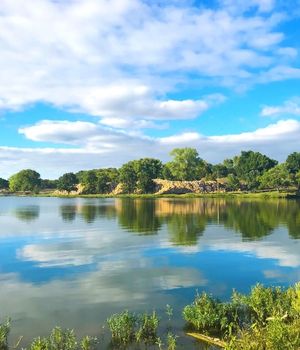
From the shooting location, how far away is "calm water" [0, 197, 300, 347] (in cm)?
2500

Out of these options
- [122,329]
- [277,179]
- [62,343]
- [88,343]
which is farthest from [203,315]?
[277,179]

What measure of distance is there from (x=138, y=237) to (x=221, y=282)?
84.9 feet

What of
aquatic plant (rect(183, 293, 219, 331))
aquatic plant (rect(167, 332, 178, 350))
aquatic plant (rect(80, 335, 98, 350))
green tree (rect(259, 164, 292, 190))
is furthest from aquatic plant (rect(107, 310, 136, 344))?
green tree (rect(259, 164, 292, 190))

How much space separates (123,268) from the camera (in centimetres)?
3669

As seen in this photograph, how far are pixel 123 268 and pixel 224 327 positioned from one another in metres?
17.0

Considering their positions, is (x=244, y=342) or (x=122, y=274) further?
A: (x=122, y=274)

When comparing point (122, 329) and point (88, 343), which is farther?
point (122, 329)

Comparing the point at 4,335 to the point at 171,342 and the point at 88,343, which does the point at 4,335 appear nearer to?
the point at 88,343

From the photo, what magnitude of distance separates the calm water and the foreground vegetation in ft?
4.36

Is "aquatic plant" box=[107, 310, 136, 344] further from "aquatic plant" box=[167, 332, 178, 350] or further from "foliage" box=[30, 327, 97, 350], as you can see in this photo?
"aquatic plant" box=[167, 332, 178, 350]

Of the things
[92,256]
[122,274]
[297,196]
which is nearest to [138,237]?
[92,256]

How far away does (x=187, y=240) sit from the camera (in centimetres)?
5325

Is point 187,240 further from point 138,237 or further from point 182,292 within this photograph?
point 182,292

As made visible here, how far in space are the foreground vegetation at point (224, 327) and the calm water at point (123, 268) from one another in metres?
1.33
